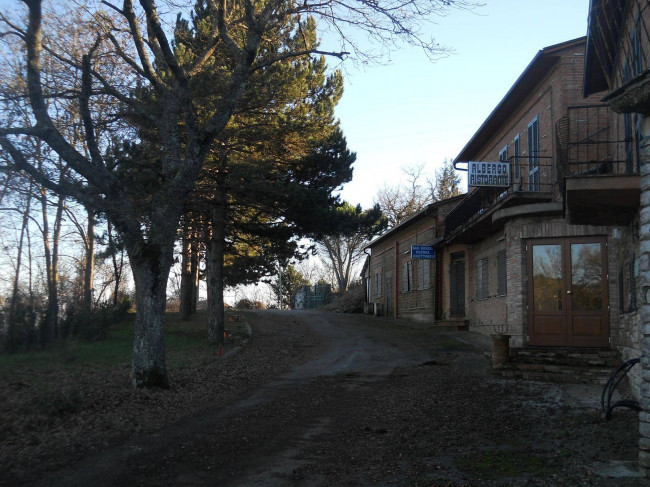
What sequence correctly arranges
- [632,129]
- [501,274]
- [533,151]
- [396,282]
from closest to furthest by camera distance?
[632,129] < [533,151] < [501,274] < [396,282]

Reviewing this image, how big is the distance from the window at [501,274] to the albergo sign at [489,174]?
2060mm

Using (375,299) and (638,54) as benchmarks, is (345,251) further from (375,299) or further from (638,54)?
(638,54)

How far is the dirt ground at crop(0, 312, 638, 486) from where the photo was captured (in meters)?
6.02

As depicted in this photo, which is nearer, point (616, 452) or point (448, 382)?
point (616, 452)

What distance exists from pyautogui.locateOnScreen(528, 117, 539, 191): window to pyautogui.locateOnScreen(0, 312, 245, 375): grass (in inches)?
403

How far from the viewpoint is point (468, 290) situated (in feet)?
71.1

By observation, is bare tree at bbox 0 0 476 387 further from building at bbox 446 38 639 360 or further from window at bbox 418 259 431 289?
window at bbox 418 259 431 289

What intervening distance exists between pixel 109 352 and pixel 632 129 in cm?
1483

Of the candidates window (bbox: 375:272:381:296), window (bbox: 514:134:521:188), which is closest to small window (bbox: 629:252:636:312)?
window (bbox: 514:134:521:188)

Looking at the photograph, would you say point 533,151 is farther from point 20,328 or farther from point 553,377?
point 20,328

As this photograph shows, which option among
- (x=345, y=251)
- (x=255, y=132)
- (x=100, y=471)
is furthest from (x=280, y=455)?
(x=345, y=251)

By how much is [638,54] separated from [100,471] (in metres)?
10.0

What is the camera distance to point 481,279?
19.9 meters

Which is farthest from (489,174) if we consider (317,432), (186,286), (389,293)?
(389,293)
